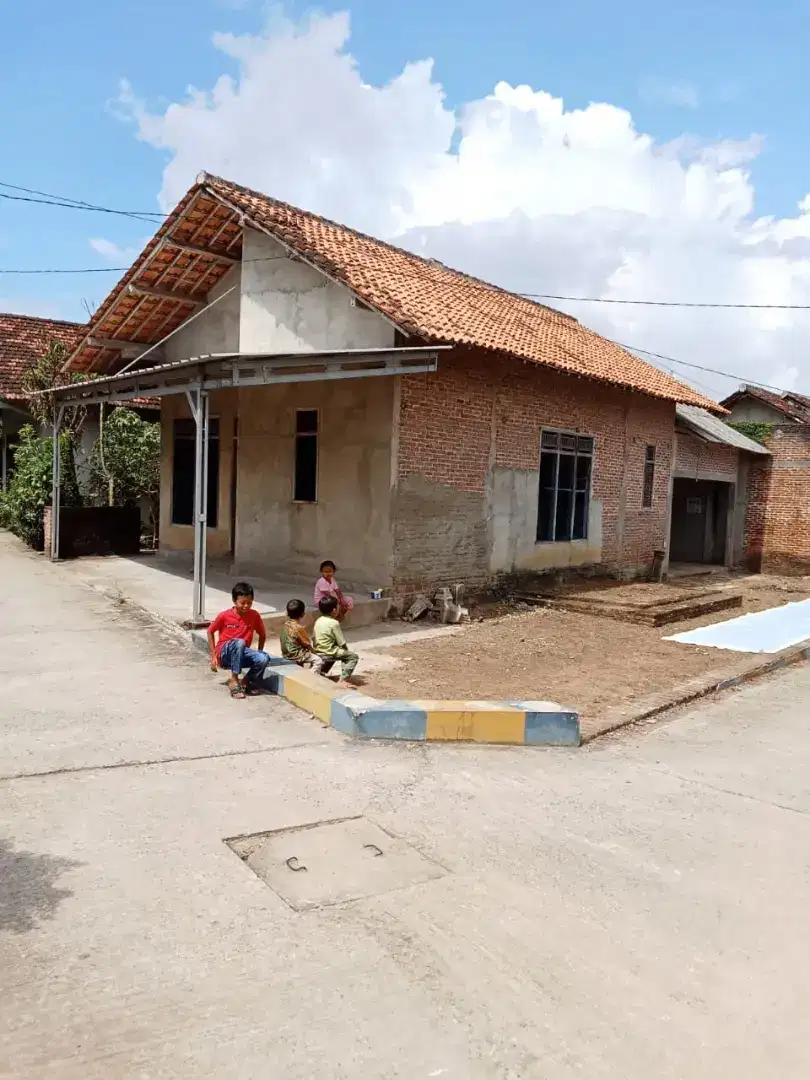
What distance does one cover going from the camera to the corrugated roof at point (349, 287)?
10320 mm

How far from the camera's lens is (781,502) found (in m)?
20.5

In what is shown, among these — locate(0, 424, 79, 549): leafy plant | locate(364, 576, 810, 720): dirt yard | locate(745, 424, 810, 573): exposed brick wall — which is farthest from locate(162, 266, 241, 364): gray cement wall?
locate(745, 424, 810, 573): exposed brick wall

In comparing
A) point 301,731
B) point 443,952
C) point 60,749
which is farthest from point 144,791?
point 443,952

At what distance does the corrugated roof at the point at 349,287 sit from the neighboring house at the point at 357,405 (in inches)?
1.6

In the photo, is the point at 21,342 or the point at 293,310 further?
the point at 21,342

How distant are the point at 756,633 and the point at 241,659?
7.82 m

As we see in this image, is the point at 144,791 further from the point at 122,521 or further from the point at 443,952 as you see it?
the point at 122,521

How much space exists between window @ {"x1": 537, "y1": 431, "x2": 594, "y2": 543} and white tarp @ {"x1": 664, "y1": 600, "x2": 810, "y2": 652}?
3034 millimetres

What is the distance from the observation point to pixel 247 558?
12570 millimetres

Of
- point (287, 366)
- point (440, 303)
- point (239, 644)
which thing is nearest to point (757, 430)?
point (440, 303)

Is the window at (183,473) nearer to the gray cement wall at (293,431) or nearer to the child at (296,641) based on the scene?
the gray cement wall at (293,431)

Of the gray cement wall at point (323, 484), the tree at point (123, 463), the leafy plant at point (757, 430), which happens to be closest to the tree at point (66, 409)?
the tree at point (123, 463)

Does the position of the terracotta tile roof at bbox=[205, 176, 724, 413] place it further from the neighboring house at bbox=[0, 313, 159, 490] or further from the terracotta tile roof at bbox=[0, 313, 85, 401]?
the terracotta tile roof at bbox=[0, 313, 85, 401]

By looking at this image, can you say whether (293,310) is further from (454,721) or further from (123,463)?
(123,463)
